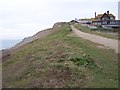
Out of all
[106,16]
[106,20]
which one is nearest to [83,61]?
[106,20]

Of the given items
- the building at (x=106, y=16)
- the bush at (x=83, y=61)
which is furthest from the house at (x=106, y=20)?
the bush at (x=83, y=61)

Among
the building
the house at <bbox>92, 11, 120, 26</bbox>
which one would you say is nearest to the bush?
the house at <bbox>92, 11, 120, 26</bbox>

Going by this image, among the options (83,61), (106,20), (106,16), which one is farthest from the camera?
(106,16)

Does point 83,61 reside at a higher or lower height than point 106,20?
higher

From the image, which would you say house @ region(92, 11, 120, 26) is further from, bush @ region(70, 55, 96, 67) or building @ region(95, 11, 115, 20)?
bush @ region(70, 55, 96, 67)

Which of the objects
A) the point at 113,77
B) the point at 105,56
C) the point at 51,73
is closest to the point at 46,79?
the point at 51,73

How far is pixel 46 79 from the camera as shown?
56.4 ft

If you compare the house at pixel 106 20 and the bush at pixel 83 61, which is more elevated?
the bush at pixel 83 61

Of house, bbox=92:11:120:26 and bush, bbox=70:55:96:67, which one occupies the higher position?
bush, bbox=70:55:96:67

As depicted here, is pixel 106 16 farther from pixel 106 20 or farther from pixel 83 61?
pixel 83 61

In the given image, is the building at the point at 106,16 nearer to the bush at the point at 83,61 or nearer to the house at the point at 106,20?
the house at the point at 106,20

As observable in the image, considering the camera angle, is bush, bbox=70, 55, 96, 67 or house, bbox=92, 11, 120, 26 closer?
bush, bbox=70, 55, 96, 67

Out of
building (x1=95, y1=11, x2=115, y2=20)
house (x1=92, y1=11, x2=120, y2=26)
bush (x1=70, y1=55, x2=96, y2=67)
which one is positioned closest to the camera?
bush (x1=70, y1=55, x2=96, y2=67)

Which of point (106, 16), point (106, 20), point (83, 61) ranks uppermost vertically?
point (83, 61)
